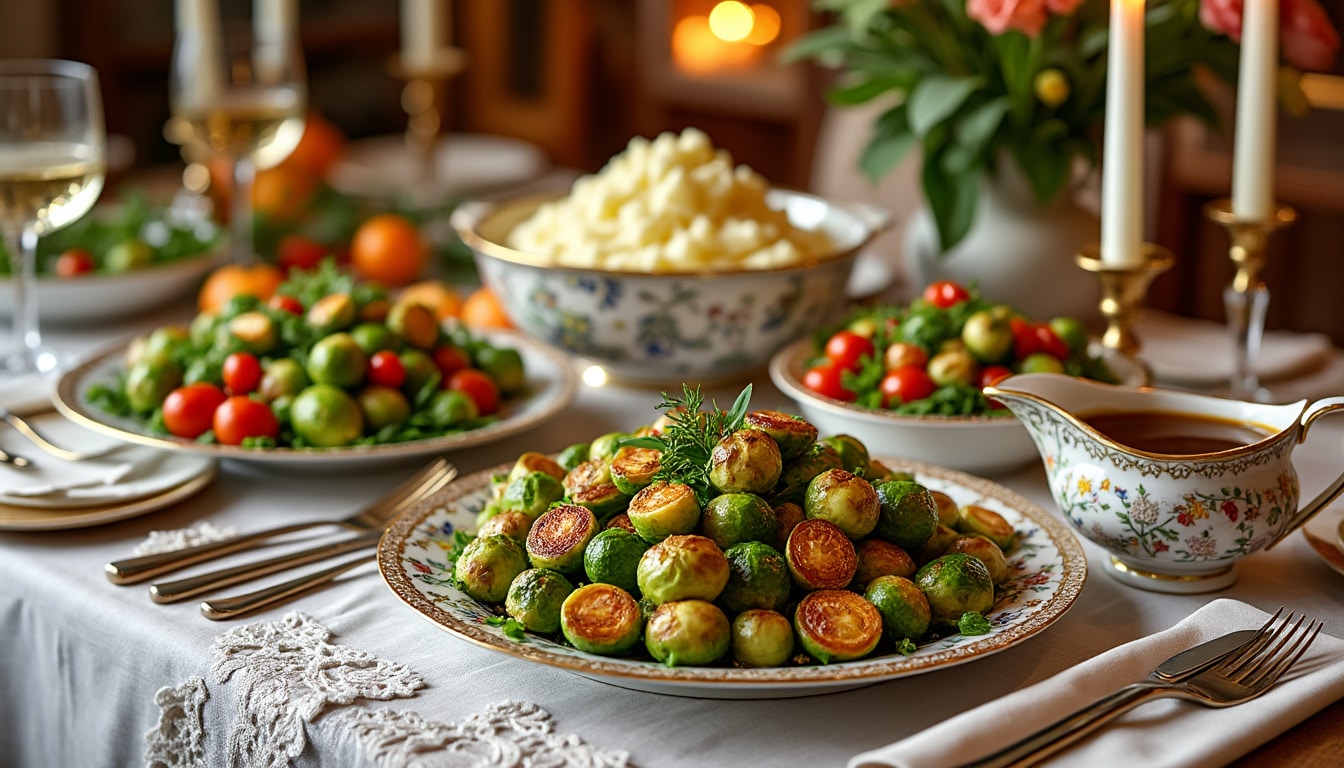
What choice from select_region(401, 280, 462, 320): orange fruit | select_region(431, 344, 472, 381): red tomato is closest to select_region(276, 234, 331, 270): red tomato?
select_region(401, 280, 462, 320): orange fruit

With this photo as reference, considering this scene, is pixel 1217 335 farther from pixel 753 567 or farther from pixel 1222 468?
pixel 753 567

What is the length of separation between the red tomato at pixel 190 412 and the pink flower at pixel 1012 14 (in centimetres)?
91

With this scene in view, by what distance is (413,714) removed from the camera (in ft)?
2.83

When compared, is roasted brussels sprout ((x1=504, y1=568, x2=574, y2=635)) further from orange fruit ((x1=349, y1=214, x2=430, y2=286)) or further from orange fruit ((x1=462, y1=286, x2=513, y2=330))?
orange fruit ((x1=349, y1=214, x2=430, y2=286))

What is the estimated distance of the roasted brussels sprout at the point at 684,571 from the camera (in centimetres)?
83

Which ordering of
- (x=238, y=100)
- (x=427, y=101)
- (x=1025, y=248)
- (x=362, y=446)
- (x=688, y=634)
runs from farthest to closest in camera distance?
(x=427, y=101)
(x=238, y=100)
(x=1025, y=248)
(x=362, y=446)
(x=688, y=634)

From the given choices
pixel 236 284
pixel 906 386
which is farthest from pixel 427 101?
pixel 906 386

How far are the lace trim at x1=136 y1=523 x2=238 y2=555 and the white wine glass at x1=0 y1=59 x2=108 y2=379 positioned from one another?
0.51 meters

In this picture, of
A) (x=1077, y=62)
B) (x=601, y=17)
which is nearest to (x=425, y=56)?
(x=1077, y=62)

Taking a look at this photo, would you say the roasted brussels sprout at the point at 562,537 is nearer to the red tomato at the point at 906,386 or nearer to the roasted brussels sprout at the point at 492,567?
the roasted brussels sprout at the point at 492,567

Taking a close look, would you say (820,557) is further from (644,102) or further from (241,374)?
(644,102)

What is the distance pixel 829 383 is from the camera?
1.33 metres

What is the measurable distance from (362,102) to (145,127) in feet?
2.98

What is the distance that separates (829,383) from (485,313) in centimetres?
60
